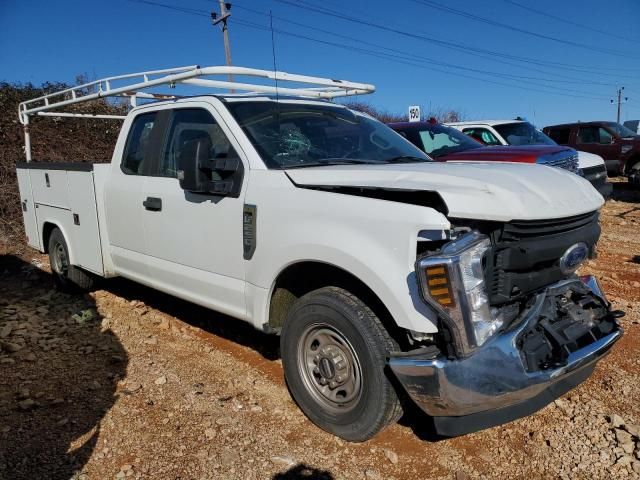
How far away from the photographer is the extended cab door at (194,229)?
344 centimetres

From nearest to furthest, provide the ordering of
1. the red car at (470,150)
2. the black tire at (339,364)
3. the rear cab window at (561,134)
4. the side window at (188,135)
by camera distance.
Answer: the black tire at (339,364), the side window at (188,135), the red car at (470,150), the rear cab window at (561,134)

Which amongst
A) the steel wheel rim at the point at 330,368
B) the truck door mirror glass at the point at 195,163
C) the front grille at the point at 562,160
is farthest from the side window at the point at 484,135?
the steel wheel rim at the point at 330,368

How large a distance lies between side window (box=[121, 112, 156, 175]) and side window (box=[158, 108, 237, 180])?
0.26m

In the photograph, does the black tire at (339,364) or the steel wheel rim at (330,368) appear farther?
the steel wheel rim at (330,368)

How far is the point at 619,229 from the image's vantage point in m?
8.73

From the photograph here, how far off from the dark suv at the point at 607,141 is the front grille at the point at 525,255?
1362 cm

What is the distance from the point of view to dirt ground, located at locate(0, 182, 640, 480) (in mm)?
2783

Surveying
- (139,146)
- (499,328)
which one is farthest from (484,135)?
(499,328)

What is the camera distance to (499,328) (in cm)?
244

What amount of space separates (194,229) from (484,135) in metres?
8.62

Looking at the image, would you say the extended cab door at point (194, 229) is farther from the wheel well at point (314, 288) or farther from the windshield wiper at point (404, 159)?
the windshield wiper at point (404, 159)

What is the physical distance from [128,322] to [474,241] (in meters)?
3.82

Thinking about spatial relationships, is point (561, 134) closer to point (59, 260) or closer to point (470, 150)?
point (470, 150)

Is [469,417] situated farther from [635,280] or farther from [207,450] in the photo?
[635,280]
